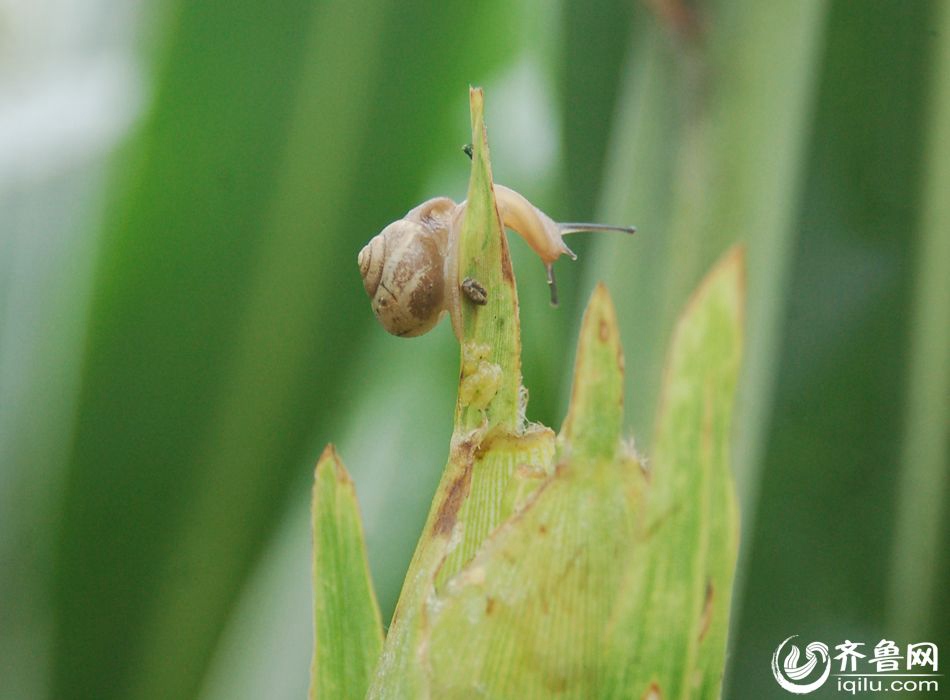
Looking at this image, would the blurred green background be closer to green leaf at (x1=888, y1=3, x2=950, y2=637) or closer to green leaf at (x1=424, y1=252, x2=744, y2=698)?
green leaf at (x1=888, y1=3, x2=950, y2=637)

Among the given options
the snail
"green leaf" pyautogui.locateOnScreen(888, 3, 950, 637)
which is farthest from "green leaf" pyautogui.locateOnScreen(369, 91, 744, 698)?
"green leaf" pyautogui.locateOnScreen(888, 3, 950, 637)

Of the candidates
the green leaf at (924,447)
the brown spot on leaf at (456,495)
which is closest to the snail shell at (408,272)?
the brown spot on leaf at (456,495)

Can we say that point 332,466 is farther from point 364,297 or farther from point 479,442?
point 364,297

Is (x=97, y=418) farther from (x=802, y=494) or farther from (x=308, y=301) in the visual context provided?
(x=802, y=494)

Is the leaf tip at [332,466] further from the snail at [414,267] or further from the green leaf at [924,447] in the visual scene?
the green leaf at [924,447]

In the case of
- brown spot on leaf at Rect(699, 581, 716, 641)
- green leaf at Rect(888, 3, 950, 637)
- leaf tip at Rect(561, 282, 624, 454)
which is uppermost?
green leaf at Rect(888, 3, 950, 637)

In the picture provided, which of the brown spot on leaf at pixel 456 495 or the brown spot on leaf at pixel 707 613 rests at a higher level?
the brown spot on leaf at pixel 456 495

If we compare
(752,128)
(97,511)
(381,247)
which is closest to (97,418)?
(97,511)
